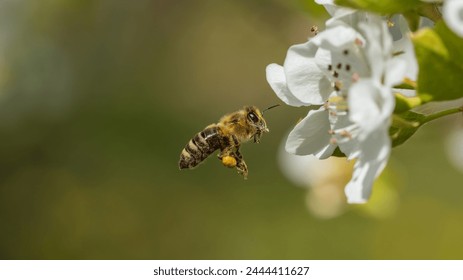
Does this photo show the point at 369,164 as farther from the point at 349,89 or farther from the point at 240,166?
the point at 240,166

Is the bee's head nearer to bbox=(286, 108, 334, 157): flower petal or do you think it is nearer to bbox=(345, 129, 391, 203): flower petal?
bbox=(286, 108, 334, 157): flower petal

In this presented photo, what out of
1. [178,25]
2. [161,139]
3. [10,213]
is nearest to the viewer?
[10,213]

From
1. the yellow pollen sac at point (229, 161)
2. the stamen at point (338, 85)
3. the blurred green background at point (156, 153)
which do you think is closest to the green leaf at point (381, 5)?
the stamen at point (338, 85)

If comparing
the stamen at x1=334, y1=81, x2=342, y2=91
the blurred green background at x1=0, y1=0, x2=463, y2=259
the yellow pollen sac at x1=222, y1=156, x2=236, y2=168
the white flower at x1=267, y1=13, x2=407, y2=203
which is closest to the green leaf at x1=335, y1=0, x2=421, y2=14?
the white flower at x1=267, y1=13, x2=407, y2=203

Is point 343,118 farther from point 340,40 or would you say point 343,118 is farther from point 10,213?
point 10,213

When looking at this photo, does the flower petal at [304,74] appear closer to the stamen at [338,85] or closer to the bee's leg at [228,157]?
the stamen at [338,85]

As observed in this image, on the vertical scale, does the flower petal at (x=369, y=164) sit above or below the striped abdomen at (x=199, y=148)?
above
